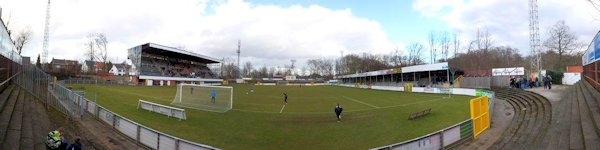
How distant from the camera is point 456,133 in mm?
13812

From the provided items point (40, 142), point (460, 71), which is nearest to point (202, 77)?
point (460, 71)

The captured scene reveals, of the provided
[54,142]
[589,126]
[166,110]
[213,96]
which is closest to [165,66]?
[213,96]

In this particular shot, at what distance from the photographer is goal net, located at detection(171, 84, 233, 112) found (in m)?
27.9

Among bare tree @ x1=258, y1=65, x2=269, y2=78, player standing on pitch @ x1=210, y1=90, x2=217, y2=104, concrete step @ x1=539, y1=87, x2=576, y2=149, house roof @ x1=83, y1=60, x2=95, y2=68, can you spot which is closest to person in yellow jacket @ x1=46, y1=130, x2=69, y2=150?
concrete step @ x1=539, y1=87, x2=576, y2=149

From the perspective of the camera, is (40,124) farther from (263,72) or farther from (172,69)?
(263,72)

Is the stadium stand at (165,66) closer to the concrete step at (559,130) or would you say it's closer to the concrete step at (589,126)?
the concrete step at (559,130)

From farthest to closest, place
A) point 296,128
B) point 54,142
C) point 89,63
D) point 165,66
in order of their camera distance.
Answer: point 89,63
point 165,66
point 296,128
point 54,142

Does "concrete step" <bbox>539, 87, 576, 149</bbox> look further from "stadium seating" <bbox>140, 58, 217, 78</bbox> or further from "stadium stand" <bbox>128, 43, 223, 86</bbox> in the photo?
"stadium seating" <bbox>140, 58, 217, 78</bbox>

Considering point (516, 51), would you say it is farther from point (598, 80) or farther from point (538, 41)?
point (598, 80)

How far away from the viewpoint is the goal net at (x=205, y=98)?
1099 inches

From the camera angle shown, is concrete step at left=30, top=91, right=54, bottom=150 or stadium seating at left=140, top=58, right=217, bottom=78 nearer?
concrete step at left=30, top=91, right=54, bottom=150

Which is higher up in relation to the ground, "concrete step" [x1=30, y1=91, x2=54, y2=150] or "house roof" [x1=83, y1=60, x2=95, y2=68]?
"house roof" [x1=83, y1=60, x2=95, y2=68]

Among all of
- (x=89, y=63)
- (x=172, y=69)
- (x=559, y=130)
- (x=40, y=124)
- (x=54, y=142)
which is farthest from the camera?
(x=89, y=63)

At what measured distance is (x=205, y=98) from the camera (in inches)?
1174
